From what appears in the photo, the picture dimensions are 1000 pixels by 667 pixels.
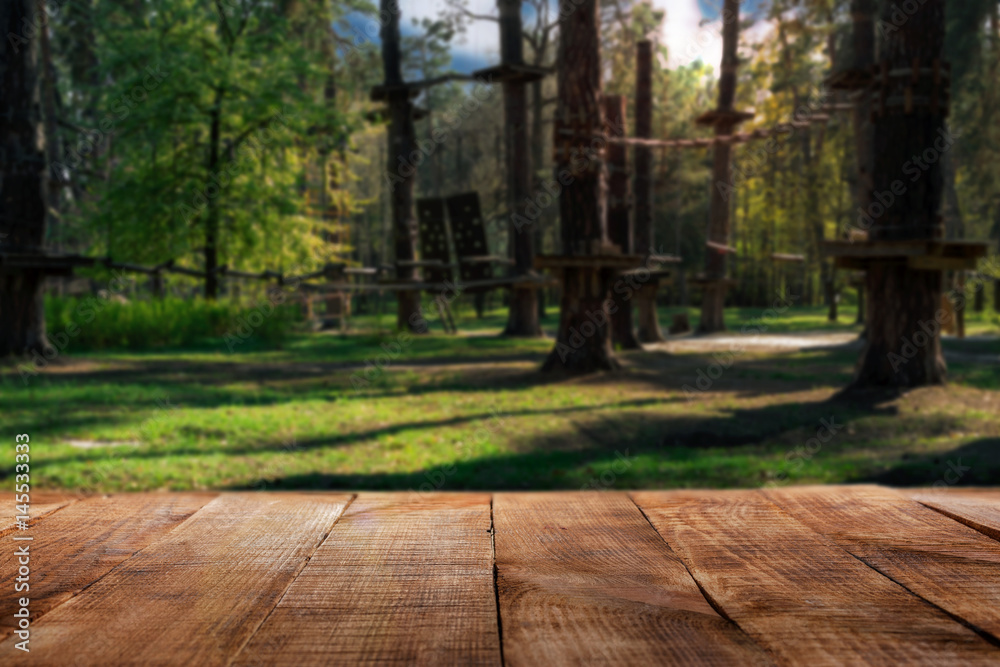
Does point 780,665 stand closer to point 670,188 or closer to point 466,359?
point 466,359

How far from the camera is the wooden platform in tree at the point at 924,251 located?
8242 millimetres

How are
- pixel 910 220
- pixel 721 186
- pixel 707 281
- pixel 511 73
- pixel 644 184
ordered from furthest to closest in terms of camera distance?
1. pixel 707 281
2. pixel 721 186
3. pixel 644 184
4. pixel 511 73
5. pixel 910 220

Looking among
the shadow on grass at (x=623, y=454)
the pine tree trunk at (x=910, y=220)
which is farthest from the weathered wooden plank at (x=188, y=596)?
the pine tree trunk at (x=910, y=220)

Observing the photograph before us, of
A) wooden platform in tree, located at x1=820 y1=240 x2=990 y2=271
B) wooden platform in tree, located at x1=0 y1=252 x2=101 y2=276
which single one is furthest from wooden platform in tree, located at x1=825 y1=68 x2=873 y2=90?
wooden platform in tree, located at x1=0 y1=252 x2=101 y2=276

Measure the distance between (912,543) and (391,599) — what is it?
0.87 metres

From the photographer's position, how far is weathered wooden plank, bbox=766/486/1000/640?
110cm

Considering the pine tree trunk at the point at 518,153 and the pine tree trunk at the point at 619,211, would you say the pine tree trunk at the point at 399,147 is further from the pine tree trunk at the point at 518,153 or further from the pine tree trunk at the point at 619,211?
the pine tree trunk at the point at 619,211

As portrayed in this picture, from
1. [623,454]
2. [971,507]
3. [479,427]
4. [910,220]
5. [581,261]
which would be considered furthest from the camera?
[581,261]

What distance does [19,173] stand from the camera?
10938 mm

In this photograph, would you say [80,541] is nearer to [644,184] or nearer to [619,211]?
[619,211]

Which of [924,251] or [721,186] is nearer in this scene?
[924,251]

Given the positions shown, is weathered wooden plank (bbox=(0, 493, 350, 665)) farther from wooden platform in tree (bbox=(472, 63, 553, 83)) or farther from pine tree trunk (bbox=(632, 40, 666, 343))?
pine tree trunk (bbox=(632, 40, 666, 343))

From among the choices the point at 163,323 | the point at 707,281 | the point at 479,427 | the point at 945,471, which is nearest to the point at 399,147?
the point at 163,323

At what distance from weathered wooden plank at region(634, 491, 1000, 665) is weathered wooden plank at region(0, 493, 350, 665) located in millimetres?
617
